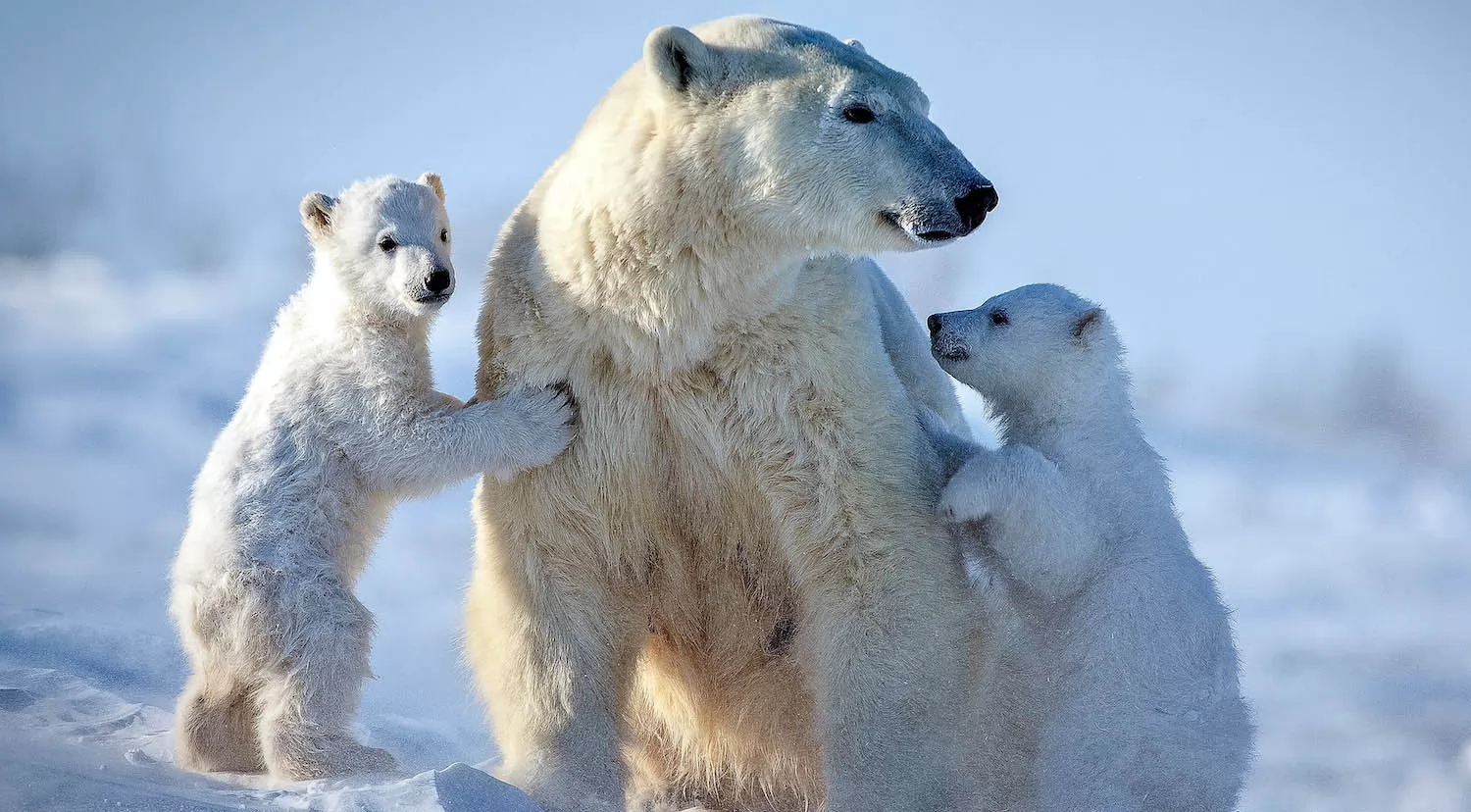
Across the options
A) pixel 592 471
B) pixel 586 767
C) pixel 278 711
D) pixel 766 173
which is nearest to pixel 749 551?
pixel 592 471

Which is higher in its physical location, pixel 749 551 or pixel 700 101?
pixel 700 101

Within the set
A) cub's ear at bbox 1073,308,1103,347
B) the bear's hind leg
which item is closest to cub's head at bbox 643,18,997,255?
cub's ear at bbox 1073,308,1103,347

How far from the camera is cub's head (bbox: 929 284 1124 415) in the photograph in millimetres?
4312

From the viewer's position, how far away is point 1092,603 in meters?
3.90

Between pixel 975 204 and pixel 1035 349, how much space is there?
0.84 meters

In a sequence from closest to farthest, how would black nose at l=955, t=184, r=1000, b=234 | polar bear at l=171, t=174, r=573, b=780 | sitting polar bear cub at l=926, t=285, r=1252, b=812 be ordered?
black nose at l=955, t=184, r=1000, b=234 < sitting polar bear cub at l=926, t=285, r=1252, b=812 < polar bear at l=171, t=174, r=573, b=780

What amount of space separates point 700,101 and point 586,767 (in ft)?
6.73

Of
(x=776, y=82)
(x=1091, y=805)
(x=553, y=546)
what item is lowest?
(x=1091, y=805)

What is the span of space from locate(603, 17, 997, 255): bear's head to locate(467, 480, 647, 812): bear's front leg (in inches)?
45.7

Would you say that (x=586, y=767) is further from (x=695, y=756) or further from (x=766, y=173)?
(x=766, y=173)

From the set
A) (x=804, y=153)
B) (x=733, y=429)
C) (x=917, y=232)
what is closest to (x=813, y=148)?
(x=804, y=153)

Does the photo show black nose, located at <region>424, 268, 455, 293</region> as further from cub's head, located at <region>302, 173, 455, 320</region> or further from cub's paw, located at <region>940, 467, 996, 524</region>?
cub's paw, located at <region>940, 467, 996, 524</region>

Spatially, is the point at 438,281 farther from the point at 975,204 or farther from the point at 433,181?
the point at 975,204

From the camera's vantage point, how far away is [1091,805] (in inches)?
148
